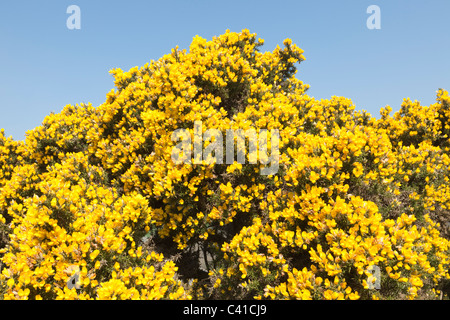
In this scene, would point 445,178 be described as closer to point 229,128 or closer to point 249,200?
point 249,200

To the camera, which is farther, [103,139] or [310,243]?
[103,139]

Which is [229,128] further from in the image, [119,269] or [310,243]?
[119,269]

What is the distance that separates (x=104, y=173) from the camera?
663 centimetres

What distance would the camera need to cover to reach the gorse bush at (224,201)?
3.62 metres

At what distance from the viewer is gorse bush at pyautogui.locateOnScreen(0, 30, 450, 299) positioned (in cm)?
362

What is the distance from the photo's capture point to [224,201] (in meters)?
5.20

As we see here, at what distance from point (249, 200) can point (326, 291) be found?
7.20ft

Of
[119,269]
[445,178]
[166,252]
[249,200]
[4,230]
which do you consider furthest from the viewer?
[4,230]

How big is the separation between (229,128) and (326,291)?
3193 mm
